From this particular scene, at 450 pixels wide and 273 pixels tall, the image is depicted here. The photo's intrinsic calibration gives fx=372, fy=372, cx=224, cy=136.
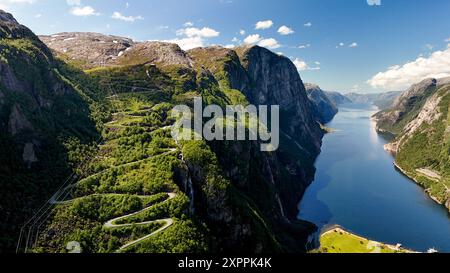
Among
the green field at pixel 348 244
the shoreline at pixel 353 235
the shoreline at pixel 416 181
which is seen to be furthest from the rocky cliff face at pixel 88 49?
the shoreline at pixel 416 181

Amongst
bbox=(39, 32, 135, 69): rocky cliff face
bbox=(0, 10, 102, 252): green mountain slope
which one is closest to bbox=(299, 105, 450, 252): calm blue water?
bbox=(0, 10, 102, 252): green mountain slope

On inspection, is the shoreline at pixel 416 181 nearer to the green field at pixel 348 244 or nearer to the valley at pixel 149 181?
the valley at pixel 149 181

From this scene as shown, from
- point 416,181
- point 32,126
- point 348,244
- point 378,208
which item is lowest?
point 378,208

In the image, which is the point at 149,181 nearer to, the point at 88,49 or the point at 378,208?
the point at 378,208

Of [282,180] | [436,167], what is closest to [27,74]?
[282,180]

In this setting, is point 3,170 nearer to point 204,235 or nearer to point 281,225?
point 204,235

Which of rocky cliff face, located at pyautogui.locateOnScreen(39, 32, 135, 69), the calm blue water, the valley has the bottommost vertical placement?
the calm blue water

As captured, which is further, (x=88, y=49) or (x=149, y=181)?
(x=88, y=49)

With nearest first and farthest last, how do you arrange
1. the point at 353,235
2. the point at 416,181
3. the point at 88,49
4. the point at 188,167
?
the point at 188,167 < the point at 353,235 < the point at 88,49 < the point at 416,181

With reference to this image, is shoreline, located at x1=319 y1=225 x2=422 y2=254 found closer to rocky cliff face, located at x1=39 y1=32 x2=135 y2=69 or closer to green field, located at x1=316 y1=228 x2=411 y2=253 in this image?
green field, located at x1=316 y1=228 x2=411 y2=253

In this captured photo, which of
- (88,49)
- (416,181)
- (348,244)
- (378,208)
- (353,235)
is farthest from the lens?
(416,181)

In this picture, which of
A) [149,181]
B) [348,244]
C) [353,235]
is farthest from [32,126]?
[353,235]
